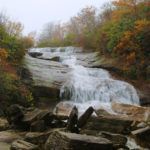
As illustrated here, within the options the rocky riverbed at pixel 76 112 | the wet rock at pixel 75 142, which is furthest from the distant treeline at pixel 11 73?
the wet rock at pixel 75 142

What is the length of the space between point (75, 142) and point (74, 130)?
11.3ft

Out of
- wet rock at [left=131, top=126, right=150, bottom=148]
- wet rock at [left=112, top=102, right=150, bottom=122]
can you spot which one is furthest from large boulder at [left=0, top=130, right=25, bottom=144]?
wet rock at [left=112, top=102, right=150, bottom=122]

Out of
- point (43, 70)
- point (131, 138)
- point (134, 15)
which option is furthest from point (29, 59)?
point (131, 138)

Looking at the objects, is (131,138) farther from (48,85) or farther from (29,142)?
(48,85)

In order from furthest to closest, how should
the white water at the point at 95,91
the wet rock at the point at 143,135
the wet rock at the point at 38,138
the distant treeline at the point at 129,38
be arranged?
the distant treeline at the point at 129,38 < the white water at the point at 95,91 < the wet rock at the point at 143,135 < the wet rock at the point at 38,138

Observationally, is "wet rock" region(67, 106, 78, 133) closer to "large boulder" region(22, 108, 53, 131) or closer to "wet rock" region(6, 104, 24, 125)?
"large boulder" region(22, 108, 53, 131)

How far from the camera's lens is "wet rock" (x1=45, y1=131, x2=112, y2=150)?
11.1 m

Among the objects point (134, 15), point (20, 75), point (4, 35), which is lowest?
point (20, 75)

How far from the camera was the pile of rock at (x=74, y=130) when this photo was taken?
450 inches

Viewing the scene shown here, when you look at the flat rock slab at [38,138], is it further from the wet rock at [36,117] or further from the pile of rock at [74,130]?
the wet rock at [36,117]

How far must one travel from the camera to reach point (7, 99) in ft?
72.6

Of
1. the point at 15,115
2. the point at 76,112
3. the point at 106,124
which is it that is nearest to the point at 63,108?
the point at 15,115

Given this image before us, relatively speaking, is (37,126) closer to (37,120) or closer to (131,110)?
(37,120)

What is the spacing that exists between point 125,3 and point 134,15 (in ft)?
5.31
